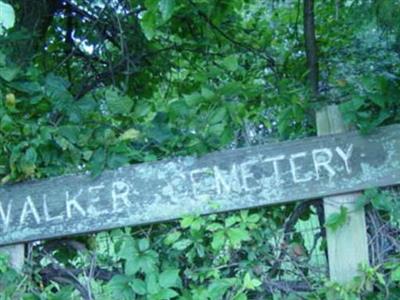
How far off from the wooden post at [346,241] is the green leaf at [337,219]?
5 cm

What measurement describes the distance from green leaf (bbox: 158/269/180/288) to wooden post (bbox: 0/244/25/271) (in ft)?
2.32

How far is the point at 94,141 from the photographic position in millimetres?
3389

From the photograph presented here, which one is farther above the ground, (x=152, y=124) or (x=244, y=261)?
(x=152, y=124)

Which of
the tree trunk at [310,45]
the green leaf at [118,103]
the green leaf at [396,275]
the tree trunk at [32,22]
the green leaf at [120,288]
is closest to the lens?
the green leaf at [396,275]

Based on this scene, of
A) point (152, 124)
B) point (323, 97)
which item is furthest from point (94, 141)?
point (323, 97)

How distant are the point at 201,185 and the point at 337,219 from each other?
62 centimetres

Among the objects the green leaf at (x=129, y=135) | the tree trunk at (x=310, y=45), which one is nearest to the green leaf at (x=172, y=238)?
the green leaf at (x=129, y=135)

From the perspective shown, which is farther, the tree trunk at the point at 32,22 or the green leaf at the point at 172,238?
the tree trunk at the point at 32,22

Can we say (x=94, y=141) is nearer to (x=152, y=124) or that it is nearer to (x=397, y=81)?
(x=152, y=124)

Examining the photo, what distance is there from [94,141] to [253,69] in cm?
162

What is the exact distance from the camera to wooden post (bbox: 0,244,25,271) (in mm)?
3355

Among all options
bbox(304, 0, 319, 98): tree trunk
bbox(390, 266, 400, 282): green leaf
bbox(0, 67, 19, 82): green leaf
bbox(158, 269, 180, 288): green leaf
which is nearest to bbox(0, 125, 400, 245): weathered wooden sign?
bbox(158, 269, 180, 288): green leaf

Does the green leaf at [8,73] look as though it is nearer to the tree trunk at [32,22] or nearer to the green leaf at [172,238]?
the tree trunk at [32,22]

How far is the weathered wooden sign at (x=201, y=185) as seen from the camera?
312cm
